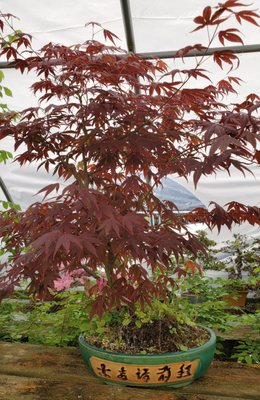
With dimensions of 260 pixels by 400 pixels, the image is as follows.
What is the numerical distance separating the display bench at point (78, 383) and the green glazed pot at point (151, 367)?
0.08ft

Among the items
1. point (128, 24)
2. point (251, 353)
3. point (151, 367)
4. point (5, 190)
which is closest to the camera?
point (151, 367)

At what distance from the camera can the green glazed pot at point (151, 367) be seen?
47.8 inches

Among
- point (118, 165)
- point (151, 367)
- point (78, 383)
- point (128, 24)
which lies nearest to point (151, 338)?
point (151, 367)

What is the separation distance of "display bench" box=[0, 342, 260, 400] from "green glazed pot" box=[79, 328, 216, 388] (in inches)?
0.9

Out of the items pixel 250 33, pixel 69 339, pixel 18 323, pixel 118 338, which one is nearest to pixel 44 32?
pixel 250 33

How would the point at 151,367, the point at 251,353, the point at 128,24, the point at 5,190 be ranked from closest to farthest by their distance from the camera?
the point at 151,367, the point at 251,353, the point at 128,24, the point at 5,190

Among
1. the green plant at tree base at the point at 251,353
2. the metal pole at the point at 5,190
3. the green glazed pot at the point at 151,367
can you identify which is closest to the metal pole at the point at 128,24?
the metal pole at the point at 5,190

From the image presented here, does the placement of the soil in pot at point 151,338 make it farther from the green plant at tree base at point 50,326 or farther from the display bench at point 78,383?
the green plant at tree base at point 50,326

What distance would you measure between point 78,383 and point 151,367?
23 centimetres

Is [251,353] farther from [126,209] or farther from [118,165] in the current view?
[118,165]

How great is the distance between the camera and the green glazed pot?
3.99 feet

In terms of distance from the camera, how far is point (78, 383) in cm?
129

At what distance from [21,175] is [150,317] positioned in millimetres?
3422

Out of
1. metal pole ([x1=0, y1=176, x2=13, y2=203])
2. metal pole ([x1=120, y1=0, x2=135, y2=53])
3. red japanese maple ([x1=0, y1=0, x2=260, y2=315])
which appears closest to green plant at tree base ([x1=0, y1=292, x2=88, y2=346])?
red japanese maple ([x1=0, y1=0, x2=260, y2=315])
